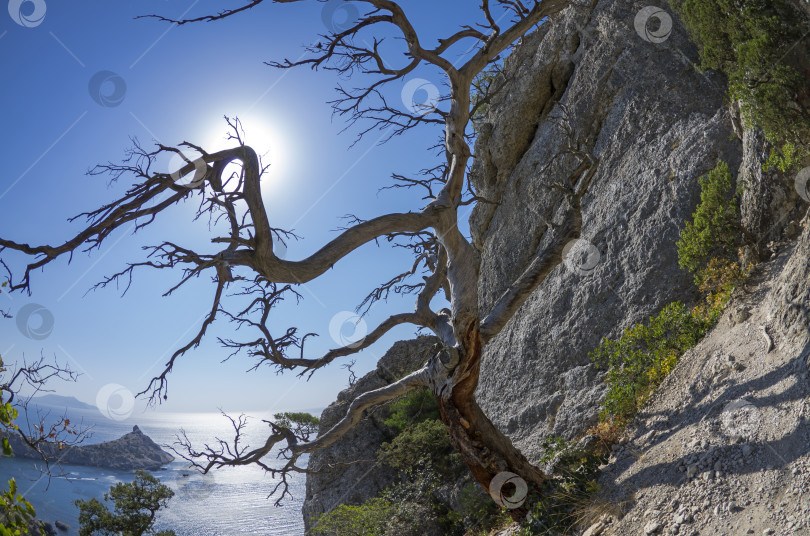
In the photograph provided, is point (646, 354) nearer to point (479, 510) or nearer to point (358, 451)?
point (479, 510)

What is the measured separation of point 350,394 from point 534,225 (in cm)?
944

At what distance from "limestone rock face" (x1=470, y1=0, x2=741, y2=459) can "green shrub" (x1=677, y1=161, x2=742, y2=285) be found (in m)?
0.56

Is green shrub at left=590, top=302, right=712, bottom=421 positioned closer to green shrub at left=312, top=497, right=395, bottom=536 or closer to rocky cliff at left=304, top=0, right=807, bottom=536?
rocky cliff at left=304, top=0, right=807, bottom=536

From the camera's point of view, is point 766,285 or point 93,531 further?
point 93,531

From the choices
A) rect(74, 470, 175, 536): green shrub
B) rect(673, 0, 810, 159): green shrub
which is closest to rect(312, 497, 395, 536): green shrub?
rect(673, 0, 810, 159): green shrub

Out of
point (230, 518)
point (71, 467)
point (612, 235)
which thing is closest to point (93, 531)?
point (230, 518)

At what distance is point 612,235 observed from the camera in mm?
8773

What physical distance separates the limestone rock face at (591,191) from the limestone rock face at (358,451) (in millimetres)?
3977

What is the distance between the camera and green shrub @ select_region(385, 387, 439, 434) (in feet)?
Answer: 47.3

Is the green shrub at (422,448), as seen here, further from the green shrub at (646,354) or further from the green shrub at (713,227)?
the green shrub at (713,227)

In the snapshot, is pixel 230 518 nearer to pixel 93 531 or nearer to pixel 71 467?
pixel 93 531

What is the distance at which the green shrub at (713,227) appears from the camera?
6801 millimetres

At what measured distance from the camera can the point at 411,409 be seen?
14.8 meters

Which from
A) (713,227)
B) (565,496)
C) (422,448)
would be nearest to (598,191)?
(713,227)
